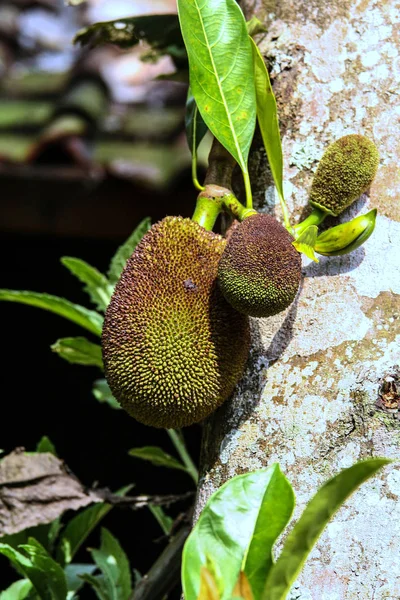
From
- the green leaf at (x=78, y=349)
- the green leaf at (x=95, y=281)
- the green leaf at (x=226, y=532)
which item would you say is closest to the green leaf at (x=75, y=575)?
the green leaf at (x=78, y=349)

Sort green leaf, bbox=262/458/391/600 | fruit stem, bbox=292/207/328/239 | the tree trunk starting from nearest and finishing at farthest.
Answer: green leaf, bbox=262/458/391/600 < the tree trunk < fruit stem, bbox=292/207/328/239

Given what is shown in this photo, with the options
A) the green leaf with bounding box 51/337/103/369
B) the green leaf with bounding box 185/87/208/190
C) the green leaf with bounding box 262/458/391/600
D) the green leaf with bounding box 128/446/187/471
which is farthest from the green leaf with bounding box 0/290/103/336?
the green leaf with bounding box 262/458/391/600

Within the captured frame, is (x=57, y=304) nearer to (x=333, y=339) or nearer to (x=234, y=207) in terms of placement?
(x=234, y=207)

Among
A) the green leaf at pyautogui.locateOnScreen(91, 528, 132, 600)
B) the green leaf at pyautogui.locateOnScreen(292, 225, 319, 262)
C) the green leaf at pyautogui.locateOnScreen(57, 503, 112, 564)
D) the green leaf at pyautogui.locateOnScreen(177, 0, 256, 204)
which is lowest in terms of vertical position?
the green leaf at pyautogui.locateOnScreen(91, 528, 132, 600)

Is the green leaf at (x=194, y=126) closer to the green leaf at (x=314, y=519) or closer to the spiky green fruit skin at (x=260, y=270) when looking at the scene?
the spiky green fruit skin at (x=260, y=270)

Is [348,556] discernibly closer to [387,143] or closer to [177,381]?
[177,381]

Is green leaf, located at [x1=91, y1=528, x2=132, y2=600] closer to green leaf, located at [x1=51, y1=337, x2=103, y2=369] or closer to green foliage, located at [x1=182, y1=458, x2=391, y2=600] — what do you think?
green leaf, located at [x1=51, y1=337, x2=103, y2=369]

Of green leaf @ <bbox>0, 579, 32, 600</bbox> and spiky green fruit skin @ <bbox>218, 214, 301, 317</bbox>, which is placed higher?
spiky green fruit skin @ <bbox>218, 214, 301, 317</bbox>
